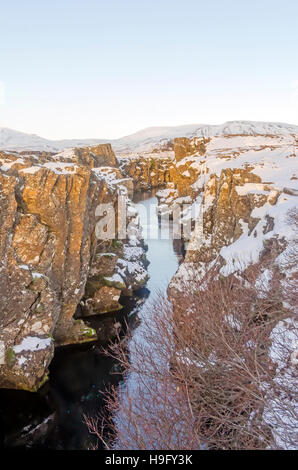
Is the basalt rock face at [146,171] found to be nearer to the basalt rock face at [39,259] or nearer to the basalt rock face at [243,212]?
the basalt rock face at [243,212]

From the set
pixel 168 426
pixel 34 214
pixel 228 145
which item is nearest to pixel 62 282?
pixel 34 214

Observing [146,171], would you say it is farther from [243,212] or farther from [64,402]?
[64,402]

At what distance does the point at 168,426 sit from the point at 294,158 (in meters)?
36.9

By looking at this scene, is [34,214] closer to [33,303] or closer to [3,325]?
[33,303]

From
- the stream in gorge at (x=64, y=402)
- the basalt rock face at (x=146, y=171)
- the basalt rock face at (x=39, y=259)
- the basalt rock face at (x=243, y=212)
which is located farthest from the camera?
the basalt rock face at (x=146, y=171)

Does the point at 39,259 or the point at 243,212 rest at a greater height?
the point at 243,212

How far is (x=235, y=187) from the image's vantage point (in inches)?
1336

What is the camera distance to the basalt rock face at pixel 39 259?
811 inches

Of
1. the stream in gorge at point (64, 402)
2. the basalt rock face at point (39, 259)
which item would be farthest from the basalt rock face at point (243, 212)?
the basalt rock face at point (39, 259)

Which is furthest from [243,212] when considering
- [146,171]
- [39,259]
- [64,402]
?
[146,171]

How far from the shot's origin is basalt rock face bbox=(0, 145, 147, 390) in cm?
2061

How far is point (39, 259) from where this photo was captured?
2264 cm

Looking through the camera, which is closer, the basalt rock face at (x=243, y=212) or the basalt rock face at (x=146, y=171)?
the basalt rock face at (x=243, y=212)

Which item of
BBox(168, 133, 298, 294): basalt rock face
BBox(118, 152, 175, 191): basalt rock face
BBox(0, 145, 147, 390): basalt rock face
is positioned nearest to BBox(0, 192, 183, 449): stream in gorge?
BBox(0, 145, 147, 390): basalt rock face
